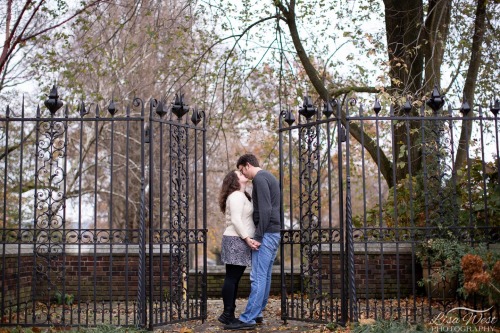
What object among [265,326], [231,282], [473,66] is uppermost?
[473,66]

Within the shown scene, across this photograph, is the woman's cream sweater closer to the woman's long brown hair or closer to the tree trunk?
the woman's long brown hair

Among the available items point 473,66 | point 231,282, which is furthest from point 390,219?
point 231,282

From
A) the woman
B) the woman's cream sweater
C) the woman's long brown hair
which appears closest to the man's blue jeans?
the woman

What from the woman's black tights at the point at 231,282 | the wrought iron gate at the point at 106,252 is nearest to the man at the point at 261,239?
the woman's black tights at the point at 231,282

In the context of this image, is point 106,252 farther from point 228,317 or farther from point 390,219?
point 390,219

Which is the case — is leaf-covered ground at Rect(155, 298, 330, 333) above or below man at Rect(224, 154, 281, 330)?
below

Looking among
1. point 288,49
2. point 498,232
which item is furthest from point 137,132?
point 498,232

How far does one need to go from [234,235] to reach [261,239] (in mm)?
332

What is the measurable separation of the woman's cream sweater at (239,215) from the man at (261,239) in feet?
0.26

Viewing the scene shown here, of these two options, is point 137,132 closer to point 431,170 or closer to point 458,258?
point 431,170

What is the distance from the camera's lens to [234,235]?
7.68 meters

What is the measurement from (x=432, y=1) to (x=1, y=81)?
433 inches

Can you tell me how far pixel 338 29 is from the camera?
14133mm

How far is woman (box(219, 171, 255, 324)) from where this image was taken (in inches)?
299
